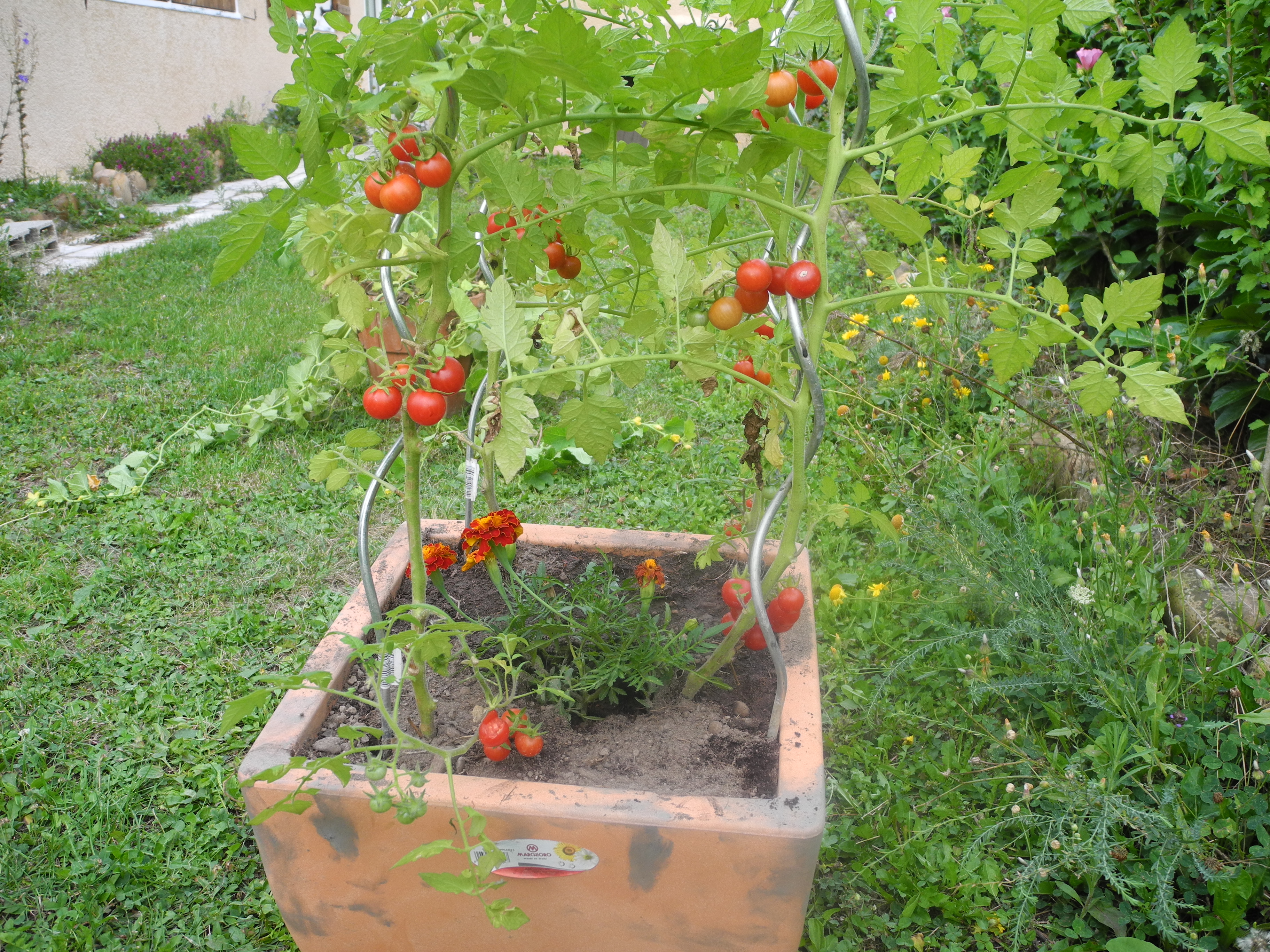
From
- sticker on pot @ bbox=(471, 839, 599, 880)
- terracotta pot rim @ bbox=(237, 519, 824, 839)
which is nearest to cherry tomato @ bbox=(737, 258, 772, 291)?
terracotta pot rim @ bbox=(237, 519, 824, 839)

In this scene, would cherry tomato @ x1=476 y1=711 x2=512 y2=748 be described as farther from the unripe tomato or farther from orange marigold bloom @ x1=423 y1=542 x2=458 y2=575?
the unripe tomato

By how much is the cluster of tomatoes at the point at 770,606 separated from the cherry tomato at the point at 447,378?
1.75 feet

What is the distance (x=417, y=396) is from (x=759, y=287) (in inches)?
16.8

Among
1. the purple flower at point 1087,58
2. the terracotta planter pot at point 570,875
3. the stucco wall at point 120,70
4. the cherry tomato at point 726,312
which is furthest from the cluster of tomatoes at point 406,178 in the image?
the stucco wall at point 120,70

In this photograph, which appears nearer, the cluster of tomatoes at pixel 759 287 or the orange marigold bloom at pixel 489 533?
the cluster of tomatoes at pixel 759 287

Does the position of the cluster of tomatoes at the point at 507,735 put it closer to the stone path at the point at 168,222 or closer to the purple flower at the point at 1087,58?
the purple flower at the point at 1087,58

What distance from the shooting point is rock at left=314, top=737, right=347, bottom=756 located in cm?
123

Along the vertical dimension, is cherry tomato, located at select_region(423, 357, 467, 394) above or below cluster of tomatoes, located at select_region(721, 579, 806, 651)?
above

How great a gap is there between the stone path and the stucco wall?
686mm

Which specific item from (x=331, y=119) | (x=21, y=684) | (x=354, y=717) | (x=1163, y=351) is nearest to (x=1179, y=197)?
(x=1163, y=351)

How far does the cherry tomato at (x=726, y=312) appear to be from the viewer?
42.9 inches

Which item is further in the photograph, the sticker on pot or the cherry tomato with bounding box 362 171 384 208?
the sticker on pot

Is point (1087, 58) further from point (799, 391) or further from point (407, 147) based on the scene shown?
point (407, 147)

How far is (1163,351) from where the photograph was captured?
7.38ft
